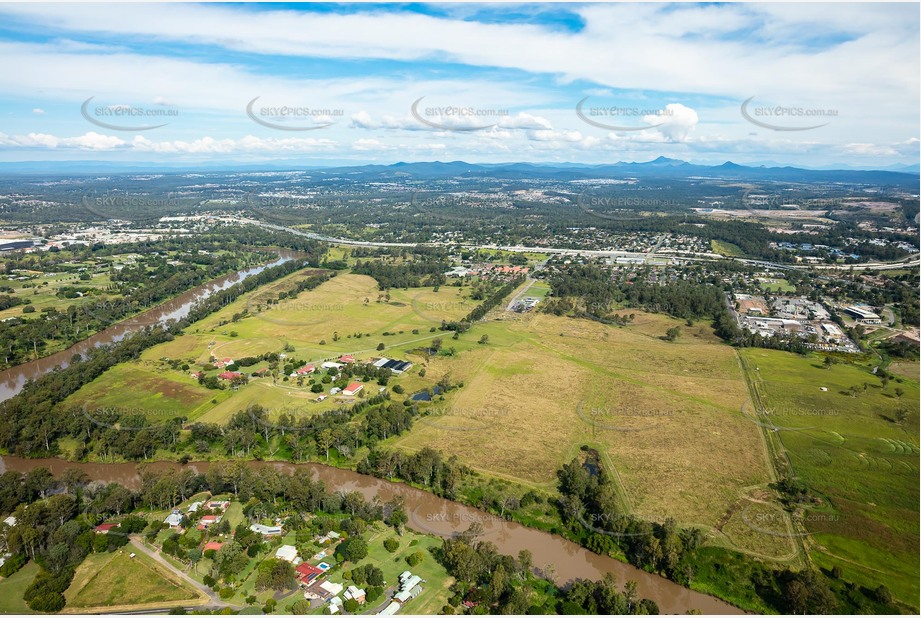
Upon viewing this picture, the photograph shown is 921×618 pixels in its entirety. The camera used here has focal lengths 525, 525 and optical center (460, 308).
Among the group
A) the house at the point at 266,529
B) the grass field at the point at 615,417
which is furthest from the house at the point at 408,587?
the grass field at the point at 615,417

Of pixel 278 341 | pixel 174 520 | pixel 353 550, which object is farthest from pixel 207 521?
pixel 278 341

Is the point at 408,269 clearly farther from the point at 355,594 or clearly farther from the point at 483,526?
the point at 355,594

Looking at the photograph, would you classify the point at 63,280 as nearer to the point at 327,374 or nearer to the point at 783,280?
the point at 327,374

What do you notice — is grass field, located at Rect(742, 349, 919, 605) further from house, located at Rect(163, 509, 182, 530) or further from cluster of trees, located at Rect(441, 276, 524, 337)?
house, located at Rect(163, 509, 182, 530)

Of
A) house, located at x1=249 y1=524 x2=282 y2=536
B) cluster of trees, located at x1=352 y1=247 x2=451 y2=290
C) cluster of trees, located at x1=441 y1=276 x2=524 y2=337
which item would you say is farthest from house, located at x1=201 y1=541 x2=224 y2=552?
cluster of trees, located at x1=352 y1=247 x2=451 y2=290

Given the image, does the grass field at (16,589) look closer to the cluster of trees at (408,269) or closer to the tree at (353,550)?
the tree at (353,550)

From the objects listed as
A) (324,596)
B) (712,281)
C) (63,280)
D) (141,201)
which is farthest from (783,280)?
(141,201)
